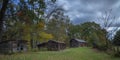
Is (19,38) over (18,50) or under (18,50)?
over

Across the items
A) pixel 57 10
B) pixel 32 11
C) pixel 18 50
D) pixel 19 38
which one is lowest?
pixel 18 50

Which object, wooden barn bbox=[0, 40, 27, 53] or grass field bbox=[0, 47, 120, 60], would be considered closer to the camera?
grass field bbox=[0, 47, 120, 60]

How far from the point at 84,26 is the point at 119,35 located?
51.4 meters

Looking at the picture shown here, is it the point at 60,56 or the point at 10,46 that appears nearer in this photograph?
the point at 60,56

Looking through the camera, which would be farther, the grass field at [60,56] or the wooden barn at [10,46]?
the wooden barn at [10,46]

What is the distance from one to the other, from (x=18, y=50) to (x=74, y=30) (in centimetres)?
4361

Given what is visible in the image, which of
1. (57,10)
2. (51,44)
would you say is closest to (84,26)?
(51,44)

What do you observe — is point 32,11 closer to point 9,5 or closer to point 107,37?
point 9,5

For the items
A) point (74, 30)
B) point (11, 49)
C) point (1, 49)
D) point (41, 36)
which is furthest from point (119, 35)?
point (74, 30)

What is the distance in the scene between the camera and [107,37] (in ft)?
85.9

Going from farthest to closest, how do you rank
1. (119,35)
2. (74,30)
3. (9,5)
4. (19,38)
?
(74,30), (19,38), (119,35), (9,5)

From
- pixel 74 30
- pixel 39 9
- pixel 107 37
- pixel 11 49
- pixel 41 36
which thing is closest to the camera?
pixel 39 9

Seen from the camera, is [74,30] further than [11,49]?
Yes

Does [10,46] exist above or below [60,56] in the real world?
above
